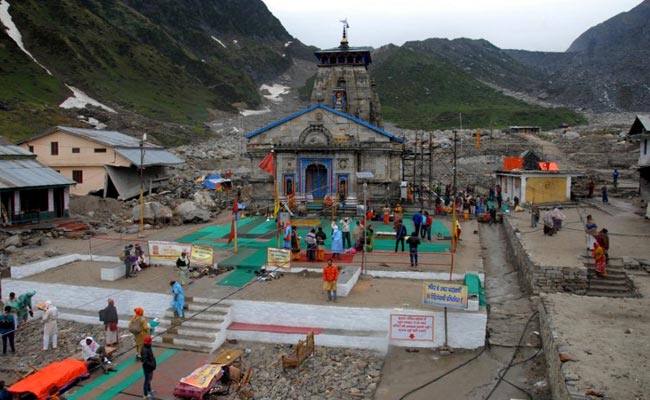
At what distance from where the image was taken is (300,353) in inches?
514

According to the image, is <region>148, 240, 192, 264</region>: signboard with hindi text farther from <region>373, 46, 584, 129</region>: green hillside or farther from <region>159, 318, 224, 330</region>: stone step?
<region>373, 46, 584, 129</region>: green hillside

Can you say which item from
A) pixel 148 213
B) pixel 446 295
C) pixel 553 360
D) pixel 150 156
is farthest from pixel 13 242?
pixel 553 360

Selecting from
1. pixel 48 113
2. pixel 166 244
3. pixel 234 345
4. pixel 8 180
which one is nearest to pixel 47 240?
pixel 8 180

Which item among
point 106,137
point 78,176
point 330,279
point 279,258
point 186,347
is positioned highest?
point 106,137

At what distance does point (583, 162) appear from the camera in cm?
5216

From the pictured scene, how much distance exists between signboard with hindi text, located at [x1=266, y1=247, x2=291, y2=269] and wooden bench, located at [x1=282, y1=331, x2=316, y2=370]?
4.99m

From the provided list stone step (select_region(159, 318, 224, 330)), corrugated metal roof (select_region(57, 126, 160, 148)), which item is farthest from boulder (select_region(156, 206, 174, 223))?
stone step (select_region(159, 318, 224, 330))

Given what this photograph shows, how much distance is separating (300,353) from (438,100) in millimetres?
115734

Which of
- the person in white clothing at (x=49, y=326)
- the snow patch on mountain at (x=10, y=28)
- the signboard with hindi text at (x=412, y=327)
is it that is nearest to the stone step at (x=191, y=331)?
the person in white clothing at (x=49, y=326)

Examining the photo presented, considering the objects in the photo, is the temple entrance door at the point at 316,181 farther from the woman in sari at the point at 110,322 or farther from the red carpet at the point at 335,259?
the woman in sari at the point at 110,322

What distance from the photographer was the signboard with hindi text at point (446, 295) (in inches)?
544

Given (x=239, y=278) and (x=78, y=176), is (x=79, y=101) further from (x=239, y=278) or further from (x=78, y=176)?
(x=239, y=278)

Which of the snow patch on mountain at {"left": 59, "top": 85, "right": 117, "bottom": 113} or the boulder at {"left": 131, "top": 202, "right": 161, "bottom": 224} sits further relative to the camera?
the snow patch on mountain at {"left": 59, "top": 85, "right": 117, "bottom": 113}

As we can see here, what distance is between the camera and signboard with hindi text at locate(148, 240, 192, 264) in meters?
19.9
